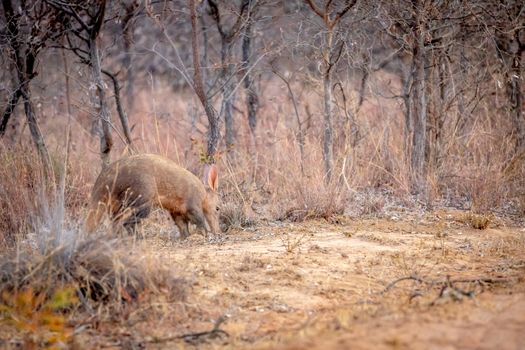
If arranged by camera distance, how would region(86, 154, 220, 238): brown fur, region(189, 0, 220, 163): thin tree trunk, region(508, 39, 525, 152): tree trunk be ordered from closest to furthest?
region(86, 154, 220, 238): brown fur
region(189, 0, 220, 163): thin tree trunk
region(508, 39, 525, 152): tree trunk

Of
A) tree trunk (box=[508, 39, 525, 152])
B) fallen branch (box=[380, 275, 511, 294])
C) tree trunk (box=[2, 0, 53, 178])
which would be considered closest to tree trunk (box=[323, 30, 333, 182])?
tree trunk (box=[508, 39, 525, 152])

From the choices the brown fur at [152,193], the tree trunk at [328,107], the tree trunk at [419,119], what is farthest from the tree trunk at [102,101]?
the tree trunk at [419,119]

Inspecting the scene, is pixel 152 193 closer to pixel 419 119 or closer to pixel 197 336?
pixel 197 336

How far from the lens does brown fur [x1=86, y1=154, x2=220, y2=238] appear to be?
20.6 ft

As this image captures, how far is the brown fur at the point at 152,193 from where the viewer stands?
627 centimetres

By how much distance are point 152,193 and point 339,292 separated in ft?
7.31

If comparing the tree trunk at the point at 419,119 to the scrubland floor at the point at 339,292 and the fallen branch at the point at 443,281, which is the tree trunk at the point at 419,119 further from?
the fallen branch at the point at 443,281

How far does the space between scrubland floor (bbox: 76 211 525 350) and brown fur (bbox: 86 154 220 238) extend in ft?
→ 1.00

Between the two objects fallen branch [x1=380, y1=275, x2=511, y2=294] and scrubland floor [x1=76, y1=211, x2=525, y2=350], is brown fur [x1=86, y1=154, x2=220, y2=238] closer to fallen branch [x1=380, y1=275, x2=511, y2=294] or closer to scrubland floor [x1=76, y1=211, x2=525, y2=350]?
scrubland floor [x1=76, y1=211, x2=525, y2=350]

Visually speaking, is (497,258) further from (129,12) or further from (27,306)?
(129,12)

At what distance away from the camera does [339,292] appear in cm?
506

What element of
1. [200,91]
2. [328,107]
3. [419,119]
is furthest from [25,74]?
[419,119]

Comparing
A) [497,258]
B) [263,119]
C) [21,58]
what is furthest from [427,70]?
[21,58]

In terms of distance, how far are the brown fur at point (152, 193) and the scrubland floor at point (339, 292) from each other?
304mm
